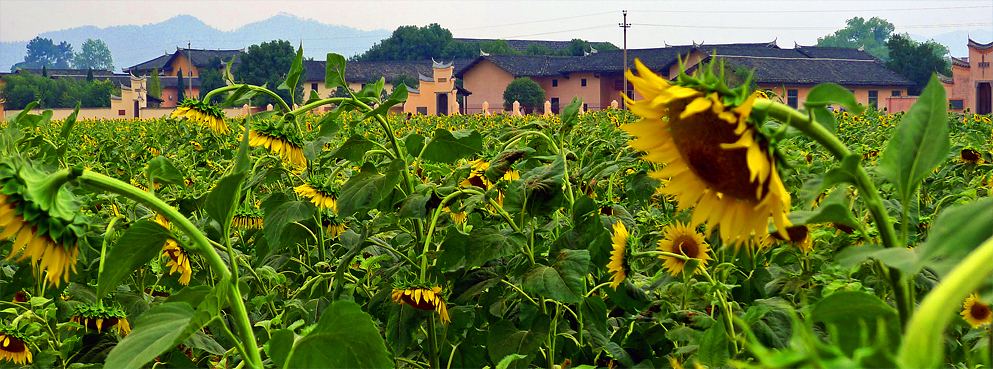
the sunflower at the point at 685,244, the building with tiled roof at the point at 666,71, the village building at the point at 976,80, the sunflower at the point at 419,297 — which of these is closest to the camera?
the sunflower at the point at 419,297

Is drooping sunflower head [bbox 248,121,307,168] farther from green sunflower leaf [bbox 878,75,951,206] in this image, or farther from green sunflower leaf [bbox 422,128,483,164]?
green sunflower leaf [bbox 878,75,951,206]

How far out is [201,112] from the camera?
5.85ft

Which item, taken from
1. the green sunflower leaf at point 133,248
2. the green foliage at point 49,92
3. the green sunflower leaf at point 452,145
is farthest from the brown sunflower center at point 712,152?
the green foliage at point 49,92

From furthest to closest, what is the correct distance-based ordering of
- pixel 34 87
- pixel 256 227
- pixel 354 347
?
pixel 34 87 → pixel 256 227 → pixel 354 347

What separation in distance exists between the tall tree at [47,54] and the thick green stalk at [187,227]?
284 ft

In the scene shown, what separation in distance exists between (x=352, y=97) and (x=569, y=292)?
0.58 meters

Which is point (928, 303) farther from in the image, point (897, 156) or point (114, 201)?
point (114, 201)

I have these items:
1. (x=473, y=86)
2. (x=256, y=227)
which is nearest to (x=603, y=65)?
(x=473, y=86)

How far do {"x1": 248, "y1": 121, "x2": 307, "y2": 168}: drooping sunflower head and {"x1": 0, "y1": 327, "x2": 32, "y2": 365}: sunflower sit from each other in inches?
21.9

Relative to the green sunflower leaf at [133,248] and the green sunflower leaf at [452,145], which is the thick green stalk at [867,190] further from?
the green sunflower leaf at [452,145]

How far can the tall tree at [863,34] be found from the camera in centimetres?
6869

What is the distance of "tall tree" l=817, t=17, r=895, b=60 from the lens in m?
68.7

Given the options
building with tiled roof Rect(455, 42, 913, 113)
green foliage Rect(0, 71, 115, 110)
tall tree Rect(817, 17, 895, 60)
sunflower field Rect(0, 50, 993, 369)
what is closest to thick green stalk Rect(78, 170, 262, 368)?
sunflower field Rect(0, 50, 993, 369)

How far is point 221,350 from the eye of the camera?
1396 mm
